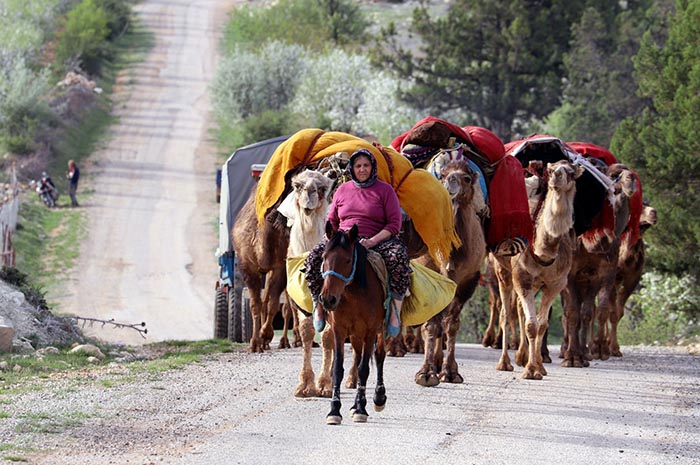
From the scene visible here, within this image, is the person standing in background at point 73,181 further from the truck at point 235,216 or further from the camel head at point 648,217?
the camel head at point 648,217

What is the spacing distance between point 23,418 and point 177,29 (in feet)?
242

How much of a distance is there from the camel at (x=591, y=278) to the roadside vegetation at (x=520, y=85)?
20.3ft

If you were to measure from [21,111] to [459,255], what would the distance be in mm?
41054

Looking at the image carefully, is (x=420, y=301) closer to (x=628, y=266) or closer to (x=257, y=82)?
(x=628, y=266)

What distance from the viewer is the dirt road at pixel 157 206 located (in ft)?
99.5

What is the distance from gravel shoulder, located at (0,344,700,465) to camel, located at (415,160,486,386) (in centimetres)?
43

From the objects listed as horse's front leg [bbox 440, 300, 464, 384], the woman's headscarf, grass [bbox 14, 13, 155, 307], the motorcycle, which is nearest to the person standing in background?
grass [bbox 14, 13, 155, 307]

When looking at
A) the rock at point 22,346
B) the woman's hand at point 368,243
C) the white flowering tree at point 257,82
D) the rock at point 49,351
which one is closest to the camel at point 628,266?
the rock at point 49,351

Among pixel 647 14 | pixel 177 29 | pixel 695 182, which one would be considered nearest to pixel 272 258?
pixel 695 182

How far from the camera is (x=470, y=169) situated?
14352 millimetres

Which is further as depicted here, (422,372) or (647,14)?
(647,14)

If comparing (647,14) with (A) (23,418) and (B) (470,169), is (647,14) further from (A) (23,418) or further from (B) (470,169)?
(A) (23,418)

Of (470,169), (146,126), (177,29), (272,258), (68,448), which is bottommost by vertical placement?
(68,448)

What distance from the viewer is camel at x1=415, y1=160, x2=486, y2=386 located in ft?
45.8
